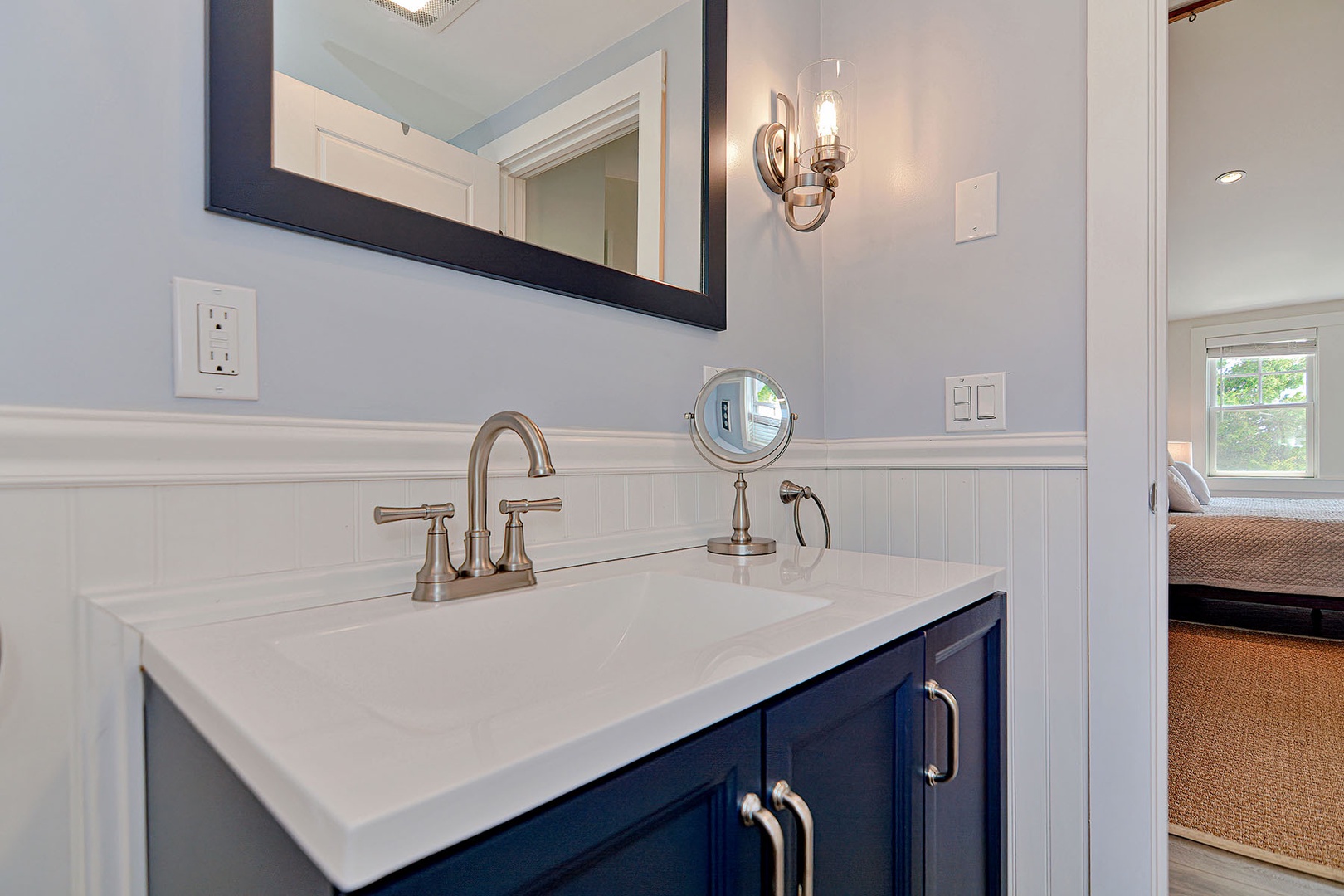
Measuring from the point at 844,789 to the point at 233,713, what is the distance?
569 mm

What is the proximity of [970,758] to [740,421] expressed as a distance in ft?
2.19

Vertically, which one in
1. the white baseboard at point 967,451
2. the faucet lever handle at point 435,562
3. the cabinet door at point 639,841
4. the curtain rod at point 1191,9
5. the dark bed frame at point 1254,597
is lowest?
the dark bed frame at point 1254,597

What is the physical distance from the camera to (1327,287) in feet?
16.9

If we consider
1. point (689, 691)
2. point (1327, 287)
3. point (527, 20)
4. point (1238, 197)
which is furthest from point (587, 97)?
point (1327, 287)

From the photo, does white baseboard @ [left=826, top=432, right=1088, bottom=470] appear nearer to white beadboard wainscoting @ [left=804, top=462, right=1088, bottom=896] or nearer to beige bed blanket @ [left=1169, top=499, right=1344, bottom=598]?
white beadboard wainscoting @ [left=804, top=462, right=1088, bottom=896]

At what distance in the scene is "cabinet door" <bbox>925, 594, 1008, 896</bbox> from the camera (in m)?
0.87

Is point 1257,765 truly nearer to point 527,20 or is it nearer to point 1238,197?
point 527,20

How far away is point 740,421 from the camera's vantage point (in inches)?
49.9

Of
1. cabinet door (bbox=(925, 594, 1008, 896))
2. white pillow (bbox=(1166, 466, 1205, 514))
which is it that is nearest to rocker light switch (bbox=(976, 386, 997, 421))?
cabinet door (bbox=(925, 594, 1008, 896))

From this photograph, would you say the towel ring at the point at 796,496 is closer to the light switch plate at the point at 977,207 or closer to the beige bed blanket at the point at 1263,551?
the light switch plate at the point at 977,207

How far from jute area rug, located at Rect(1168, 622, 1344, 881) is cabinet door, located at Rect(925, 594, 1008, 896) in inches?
38.7

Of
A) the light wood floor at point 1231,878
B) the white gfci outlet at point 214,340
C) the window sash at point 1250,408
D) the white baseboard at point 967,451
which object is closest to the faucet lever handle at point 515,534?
the white gfci outlet at point 214,340

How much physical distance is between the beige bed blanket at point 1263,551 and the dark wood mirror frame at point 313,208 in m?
3.58

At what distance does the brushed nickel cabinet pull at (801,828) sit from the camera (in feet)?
1.89
